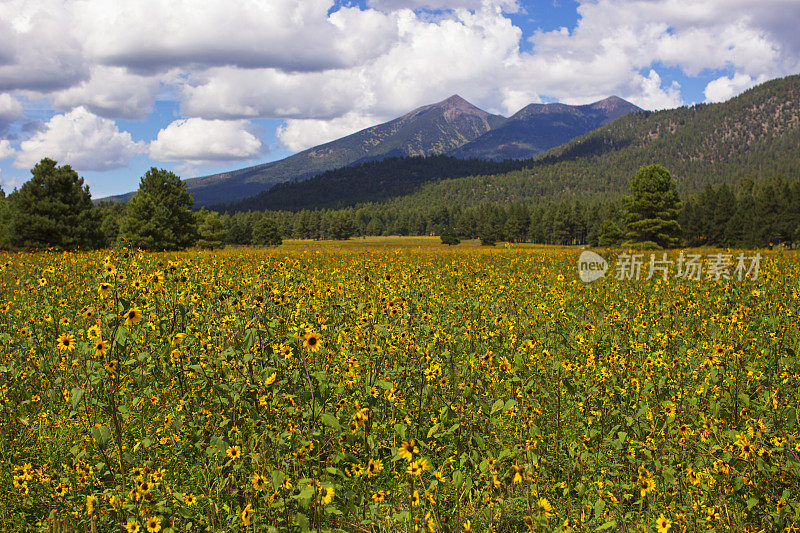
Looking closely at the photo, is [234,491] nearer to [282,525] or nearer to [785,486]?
[282,525]

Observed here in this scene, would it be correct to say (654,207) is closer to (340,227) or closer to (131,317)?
(131,317)

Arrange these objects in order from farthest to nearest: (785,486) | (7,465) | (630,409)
→ (630,409) → (7,465) → (785,486)

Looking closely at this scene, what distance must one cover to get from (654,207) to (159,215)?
2126 inches

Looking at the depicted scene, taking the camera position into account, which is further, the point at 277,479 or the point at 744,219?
the point at 744,219

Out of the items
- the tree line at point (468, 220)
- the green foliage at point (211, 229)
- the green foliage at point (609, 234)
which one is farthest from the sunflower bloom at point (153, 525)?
the green foliage at point (609, 234)

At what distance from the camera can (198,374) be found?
191 inches

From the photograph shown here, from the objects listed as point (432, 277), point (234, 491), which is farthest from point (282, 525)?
point (432, 277)

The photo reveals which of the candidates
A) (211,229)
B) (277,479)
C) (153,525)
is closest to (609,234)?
(211,229)

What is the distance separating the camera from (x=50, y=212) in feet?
120

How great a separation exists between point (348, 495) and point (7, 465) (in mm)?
3425

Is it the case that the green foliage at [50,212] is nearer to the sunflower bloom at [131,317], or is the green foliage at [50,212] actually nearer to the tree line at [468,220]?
the tree line at [468,220]

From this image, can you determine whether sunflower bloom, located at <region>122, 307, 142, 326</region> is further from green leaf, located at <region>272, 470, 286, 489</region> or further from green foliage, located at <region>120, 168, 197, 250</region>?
green foliage, located at <region>120, 168, 197, 250</region>

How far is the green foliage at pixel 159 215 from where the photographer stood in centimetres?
4150

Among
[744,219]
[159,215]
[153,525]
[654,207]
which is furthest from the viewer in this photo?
[744,219]
